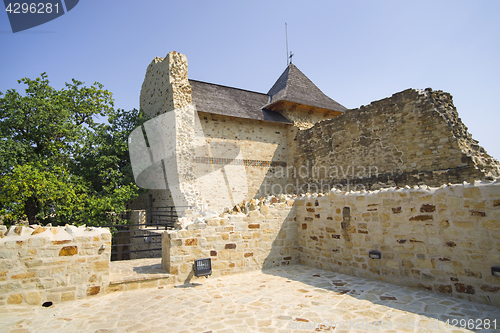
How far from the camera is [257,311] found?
333 centimetres

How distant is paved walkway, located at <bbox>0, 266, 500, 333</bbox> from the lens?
113 inches

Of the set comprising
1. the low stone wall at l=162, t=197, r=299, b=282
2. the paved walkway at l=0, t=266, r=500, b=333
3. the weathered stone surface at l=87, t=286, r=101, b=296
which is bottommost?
the paved walkway at l=0, t=266, r=500, b=333

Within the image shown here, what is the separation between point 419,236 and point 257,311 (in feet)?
8.43

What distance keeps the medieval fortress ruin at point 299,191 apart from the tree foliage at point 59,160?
1.18 meters

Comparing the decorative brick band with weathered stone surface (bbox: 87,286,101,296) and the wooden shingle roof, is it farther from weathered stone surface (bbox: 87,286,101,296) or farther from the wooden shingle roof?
weathered stone surface (bbox: 87,286,101,296)

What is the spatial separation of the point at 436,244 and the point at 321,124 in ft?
28.5

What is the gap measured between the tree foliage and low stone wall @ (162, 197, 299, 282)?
6461 millimetres

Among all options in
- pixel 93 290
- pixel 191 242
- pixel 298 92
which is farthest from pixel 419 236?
pixel 298 92

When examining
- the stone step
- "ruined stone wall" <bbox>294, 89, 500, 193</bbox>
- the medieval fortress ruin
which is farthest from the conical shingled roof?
the stone step

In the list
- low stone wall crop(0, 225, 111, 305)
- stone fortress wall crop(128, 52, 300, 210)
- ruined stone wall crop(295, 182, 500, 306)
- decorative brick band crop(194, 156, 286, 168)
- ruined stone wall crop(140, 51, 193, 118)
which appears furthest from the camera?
decorative brick band crop(194, 156, 286, 168)

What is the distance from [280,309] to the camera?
133 inches

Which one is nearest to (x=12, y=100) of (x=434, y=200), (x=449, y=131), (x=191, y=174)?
(x=191, y=174)

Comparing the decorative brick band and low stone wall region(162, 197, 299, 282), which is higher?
the decorative brick band

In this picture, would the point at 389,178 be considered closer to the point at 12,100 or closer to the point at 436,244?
the point at 436,244
